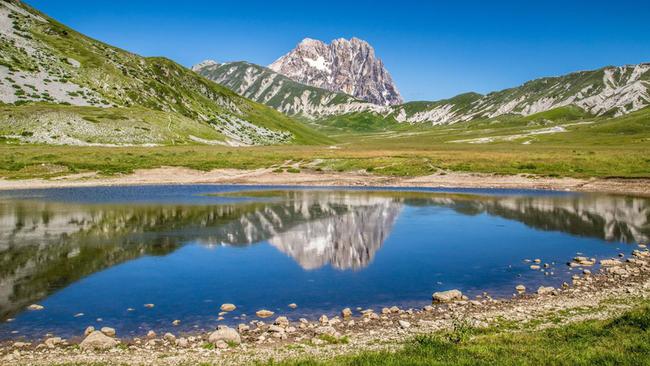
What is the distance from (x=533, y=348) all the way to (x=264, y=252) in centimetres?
2363

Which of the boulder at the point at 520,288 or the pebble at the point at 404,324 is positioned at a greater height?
the pebble at the point at 404,324

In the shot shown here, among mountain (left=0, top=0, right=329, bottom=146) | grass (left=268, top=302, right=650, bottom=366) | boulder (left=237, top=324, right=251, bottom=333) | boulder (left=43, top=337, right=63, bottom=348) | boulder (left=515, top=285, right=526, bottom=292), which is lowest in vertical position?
boulder (left=515, top=285, right=526, bottom=292)

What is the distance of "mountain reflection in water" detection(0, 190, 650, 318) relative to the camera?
105ft

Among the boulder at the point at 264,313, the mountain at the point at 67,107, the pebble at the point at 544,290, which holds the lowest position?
the pebble at the point at 544,290

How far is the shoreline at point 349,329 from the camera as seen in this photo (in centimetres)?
1694

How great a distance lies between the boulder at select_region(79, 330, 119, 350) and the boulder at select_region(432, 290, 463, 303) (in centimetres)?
1485

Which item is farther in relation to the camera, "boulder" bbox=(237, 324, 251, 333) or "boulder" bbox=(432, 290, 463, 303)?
"boulder" bbox=(432, 290, 463, 303)

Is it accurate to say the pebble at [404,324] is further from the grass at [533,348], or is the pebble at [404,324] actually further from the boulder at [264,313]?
the boulder at [264,313]

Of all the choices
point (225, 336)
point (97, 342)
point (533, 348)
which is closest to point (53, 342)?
point (97, 342)

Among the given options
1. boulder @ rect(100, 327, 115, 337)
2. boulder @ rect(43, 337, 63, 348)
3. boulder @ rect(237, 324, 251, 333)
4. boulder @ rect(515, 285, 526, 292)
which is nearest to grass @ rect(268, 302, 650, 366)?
boulder @ rect(237, 324, 251, 333)

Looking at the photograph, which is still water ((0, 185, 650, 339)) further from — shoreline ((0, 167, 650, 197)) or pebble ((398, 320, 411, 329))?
shoreline ((0, 167, 650, 197))

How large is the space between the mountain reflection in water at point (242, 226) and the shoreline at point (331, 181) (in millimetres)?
13197

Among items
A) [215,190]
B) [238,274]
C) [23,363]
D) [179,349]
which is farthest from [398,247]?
[215,190]

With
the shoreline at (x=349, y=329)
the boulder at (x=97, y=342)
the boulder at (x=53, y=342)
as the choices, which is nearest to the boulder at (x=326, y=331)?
the shoreline at (x=349, y=329)
